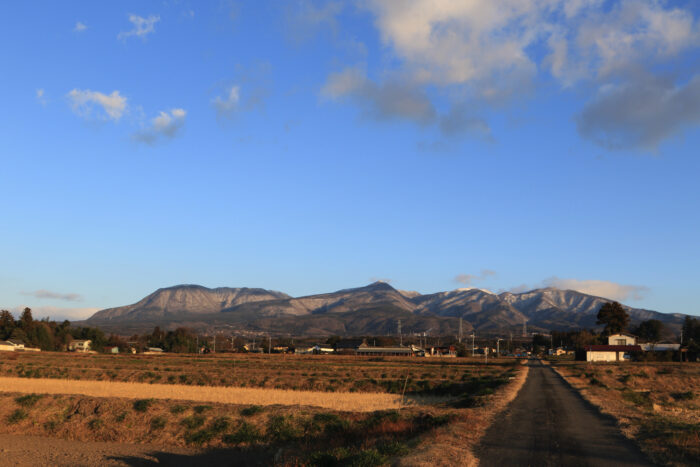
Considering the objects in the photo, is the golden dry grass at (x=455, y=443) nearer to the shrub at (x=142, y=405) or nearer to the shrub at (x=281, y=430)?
the shrub at (x=281, y=430)

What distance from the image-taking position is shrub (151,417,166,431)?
102 ft

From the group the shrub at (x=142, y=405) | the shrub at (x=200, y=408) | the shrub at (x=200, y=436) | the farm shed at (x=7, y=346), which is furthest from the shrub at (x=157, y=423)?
the farm shed at (x=7, y=346)

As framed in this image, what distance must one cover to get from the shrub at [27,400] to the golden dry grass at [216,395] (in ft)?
18.9

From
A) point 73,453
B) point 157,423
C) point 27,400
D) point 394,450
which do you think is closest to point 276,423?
point 157,423

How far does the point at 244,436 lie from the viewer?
28.7 metres

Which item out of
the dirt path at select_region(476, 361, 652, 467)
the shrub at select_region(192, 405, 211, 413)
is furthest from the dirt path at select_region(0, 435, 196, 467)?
the dirt path at select_region(476, 361, 652, 467)

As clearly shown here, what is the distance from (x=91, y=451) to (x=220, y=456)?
21.8 ft

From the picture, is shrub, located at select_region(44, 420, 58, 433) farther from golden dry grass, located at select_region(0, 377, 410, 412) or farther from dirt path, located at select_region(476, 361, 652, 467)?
dirt path, located at select_region(476, 361, 652, 467)

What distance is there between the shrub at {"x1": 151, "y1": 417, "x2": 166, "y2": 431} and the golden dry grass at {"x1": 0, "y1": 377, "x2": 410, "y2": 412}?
7.28 metres

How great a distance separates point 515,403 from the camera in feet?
120

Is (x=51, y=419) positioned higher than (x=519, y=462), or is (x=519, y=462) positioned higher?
(x=519, y=462)

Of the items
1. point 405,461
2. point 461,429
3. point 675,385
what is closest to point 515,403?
point 461,429

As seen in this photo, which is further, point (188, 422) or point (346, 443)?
point (188, 422)

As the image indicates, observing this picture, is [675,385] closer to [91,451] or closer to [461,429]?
[461,429]
